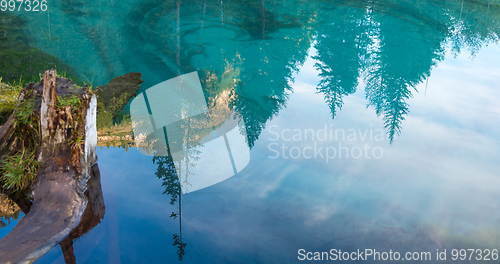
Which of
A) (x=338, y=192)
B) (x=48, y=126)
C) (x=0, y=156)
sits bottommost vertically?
(x=338, y=192)

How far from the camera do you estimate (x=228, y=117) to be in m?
13.7

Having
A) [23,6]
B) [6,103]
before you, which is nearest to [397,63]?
[6,103]

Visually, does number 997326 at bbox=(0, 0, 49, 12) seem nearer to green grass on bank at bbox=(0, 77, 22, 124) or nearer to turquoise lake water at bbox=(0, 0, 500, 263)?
turquoise lake water at bbox=(0, 0, 500, 263)

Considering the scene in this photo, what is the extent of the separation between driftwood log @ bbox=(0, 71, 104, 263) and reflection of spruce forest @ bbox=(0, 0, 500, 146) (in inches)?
212

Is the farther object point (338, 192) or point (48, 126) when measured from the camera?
point (338, 192)

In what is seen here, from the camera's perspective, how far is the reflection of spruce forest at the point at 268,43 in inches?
648

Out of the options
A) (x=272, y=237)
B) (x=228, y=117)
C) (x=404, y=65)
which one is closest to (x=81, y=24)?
(x=228, y=117)

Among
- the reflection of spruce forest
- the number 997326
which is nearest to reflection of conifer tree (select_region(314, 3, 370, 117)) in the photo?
the reflection of spruce forest

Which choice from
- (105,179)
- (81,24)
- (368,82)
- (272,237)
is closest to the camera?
(272,237)

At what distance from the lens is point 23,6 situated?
1026 inches

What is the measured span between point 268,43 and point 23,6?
49.2ft

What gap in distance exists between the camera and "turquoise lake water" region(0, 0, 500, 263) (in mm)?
8388

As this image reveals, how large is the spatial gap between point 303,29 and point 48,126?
61.9 feet

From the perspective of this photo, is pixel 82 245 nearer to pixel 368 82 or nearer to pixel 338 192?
pixel 338 192
